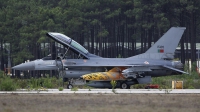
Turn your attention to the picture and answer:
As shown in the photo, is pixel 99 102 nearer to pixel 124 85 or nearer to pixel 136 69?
pixel 136 69

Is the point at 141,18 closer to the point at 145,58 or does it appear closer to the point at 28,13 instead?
the point at 28,13

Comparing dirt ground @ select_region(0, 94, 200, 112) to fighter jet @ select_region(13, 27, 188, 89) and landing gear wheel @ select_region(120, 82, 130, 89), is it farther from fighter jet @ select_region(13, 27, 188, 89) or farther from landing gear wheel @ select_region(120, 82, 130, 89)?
landing gear wheel @ select_region(120, 82, 130, 89)

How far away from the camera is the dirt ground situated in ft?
65.8

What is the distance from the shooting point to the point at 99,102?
74.0 ft

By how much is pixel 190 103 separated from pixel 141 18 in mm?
48579

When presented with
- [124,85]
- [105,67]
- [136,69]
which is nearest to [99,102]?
[136,69]

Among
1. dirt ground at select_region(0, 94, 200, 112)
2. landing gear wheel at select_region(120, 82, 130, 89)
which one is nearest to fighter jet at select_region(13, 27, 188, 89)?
landing gear wheel at select_region(120, 82, 130, 89)

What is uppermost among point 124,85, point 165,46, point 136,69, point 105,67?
point 165,46

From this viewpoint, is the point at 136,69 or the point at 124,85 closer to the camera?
the point at 136,69

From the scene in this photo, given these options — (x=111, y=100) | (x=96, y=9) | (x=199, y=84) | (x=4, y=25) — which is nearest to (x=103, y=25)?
(x=96, y=9)

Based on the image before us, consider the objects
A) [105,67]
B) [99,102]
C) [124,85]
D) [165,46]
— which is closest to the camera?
[99,102]

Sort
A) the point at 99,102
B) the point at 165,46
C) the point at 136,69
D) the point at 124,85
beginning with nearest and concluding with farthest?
the point at 99,102 < the point at 136,69 < the point at 124,85 < the point at 165,46

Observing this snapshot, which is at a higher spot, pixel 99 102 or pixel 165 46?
pixel 165 46

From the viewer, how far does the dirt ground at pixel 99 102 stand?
20.1m
